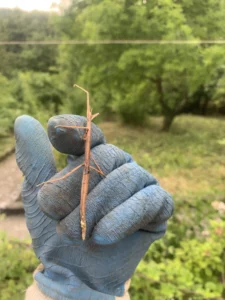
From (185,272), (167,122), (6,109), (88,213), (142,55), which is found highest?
(88,213)

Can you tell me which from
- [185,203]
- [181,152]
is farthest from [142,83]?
[185,203]

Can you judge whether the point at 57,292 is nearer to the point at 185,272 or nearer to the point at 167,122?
the point at 185,272

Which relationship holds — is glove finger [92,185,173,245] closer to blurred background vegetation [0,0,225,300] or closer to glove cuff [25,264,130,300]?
glove cuff [25,264,130,300]

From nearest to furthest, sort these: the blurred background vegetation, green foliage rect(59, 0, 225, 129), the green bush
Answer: the green bush < the blurred background vegetation < green foliage rect(59, 0, 225, 129)

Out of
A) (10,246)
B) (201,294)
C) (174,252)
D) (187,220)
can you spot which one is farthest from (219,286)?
(10,246)

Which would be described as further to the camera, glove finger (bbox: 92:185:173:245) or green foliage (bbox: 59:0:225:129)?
green foliage (bbox: 59:0:225:129)

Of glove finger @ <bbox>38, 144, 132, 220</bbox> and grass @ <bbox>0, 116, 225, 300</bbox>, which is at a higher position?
glove finger @ <bbox>38, 144, 132, 220</bbox>

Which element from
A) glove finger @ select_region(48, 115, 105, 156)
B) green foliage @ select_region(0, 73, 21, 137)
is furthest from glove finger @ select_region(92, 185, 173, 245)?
green foliage @ select_region(0, 73, 21, 137)

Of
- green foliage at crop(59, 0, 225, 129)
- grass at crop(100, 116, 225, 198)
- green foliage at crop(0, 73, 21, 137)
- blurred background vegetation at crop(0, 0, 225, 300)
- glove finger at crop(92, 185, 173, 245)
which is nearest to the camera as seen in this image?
glove finger at crop(92, 185, 173, 245)
